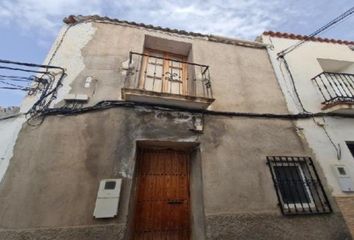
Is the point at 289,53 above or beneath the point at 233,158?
above

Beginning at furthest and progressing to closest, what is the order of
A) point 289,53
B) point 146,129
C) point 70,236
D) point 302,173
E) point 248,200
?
point 289,53 < point 302,173 < point 146,129 < point 248,200 < point 70,236

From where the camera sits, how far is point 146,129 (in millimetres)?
4500

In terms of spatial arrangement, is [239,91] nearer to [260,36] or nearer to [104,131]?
[260,36]

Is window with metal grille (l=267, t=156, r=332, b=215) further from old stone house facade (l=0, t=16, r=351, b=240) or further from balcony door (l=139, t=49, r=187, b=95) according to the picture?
balcony door (l=139, t=49, r=187, b=95)

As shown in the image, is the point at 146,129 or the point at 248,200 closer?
the point at 248,200

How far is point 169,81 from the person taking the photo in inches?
227

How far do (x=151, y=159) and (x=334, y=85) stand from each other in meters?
5.76

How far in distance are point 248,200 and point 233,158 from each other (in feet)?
2.82

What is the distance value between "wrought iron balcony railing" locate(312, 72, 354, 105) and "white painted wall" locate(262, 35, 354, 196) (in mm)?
195

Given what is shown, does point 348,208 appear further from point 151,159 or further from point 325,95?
point 151,159

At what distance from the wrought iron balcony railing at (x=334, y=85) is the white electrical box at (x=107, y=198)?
5.70m

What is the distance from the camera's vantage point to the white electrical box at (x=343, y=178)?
467cm

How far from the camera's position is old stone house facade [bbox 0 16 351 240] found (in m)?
3.61

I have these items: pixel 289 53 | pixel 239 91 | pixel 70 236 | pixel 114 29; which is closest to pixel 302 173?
pixel 239 91
